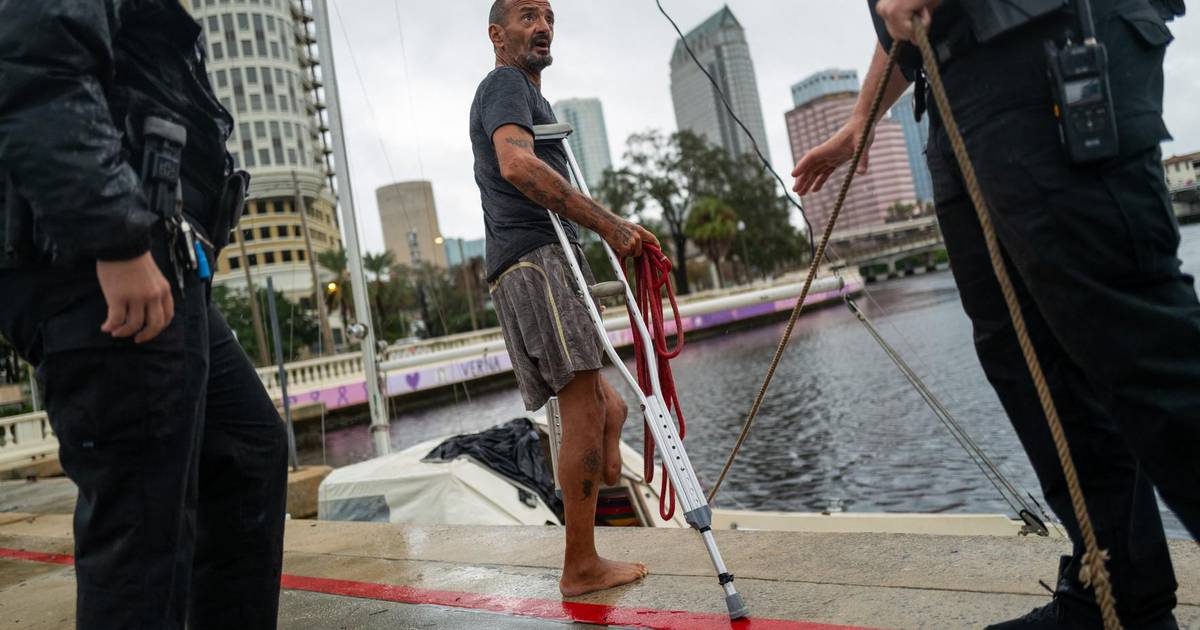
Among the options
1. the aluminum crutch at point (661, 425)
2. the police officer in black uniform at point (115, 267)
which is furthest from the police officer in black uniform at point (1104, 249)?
the police officer in black uniform at point (115, 267)

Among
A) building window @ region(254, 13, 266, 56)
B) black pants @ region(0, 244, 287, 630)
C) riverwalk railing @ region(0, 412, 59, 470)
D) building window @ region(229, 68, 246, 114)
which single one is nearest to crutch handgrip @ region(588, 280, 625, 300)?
black pants @ region(0, 244, 287, 630)

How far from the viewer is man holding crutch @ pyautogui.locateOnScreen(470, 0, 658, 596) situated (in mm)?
2535

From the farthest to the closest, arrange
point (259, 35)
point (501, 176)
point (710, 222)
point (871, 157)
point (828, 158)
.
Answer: point (871, 157), point (259, 35), point (710, 222), point (501, 176), point (828, 158)

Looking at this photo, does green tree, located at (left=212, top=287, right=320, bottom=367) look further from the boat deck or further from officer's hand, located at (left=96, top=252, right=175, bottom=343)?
officer's hand, located at (left=96, top=252, right=175, bottom=343)

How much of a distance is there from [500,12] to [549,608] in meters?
2.05

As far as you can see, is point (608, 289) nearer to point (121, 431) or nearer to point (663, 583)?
point (663, 583)

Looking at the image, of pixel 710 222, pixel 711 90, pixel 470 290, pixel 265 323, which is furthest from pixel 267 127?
pixel 711 90

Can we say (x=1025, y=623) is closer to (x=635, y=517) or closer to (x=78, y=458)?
(x=78, y=458)

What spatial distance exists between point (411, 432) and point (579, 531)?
18.5m

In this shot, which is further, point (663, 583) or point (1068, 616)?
point (663, 583)

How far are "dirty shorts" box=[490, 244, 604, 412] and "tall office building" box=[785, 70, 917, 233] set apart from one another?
124 meters

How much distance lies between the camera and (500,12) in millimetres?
2809

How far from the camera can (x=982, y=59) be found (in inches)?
54.6

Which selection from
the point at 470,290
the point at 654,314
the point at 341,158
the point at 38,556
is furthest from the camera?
the point at 470,290
